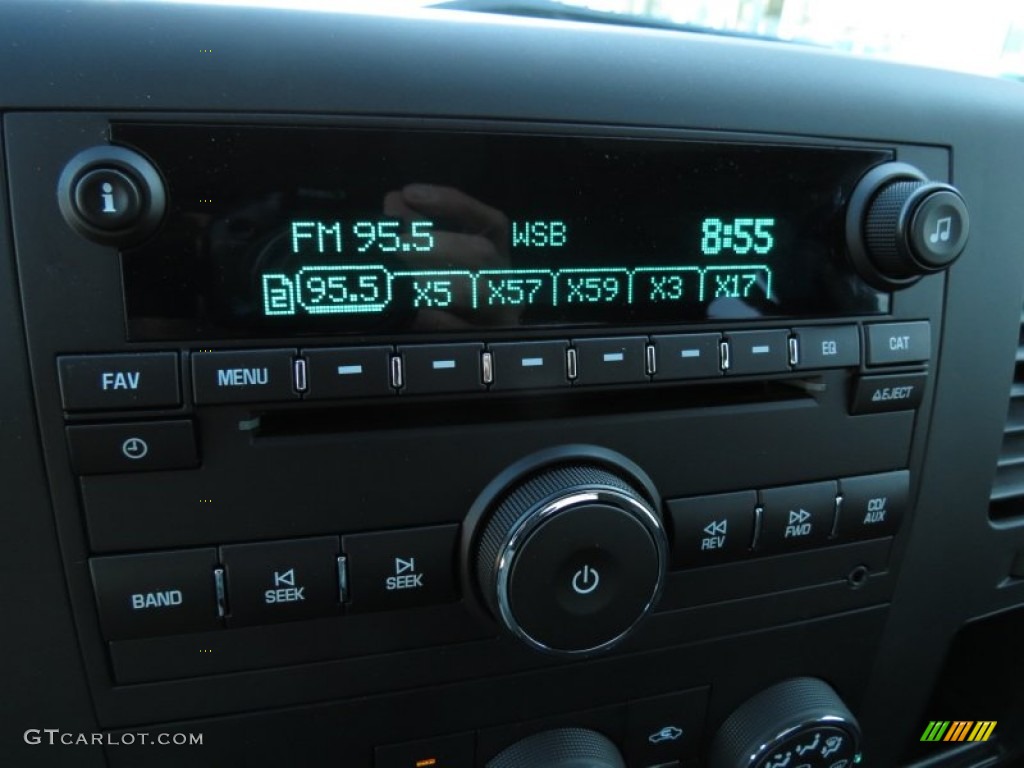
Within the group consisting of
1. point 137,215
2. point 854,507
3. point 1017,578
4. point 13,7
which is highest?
point 13,7

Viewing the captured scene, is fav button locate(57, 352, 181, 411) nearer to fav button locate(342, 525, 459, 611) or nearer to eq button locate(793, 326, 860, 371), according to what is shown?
fav button locate(342, 525, 459, 611)

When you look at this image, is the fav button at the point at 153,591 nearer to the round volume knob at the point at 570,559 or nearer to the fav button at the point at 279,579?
the fav button at the point at 279,579

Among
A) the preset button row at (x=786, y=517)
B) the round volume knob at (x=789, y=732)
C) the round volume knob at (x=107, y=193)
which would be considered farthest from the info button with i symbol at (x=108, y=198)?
the round volume knob at (x=789, y=732)

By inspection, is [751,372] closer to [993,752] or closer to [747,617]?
[747,617]

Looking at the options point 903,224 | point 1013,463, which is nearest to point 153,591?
point 903,224

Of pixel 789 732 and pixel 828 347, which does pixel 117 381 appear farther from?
pixel 789 732

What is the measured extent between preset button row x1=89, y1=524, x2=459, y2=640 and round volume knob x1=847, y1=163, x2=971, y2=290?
0.47 meters

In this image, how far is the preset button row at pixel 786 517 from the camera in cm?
71

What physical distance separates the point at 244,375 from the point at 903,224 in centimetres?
59

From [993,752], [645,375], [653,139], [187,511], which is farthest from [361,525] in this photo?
[993,752]

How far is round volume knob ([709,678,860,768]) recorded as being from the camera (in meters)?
0.82

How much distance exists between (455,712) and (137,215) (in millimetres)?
530

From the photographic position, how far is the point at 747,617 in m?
0.79

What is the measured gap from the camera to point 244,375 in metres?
0.57
